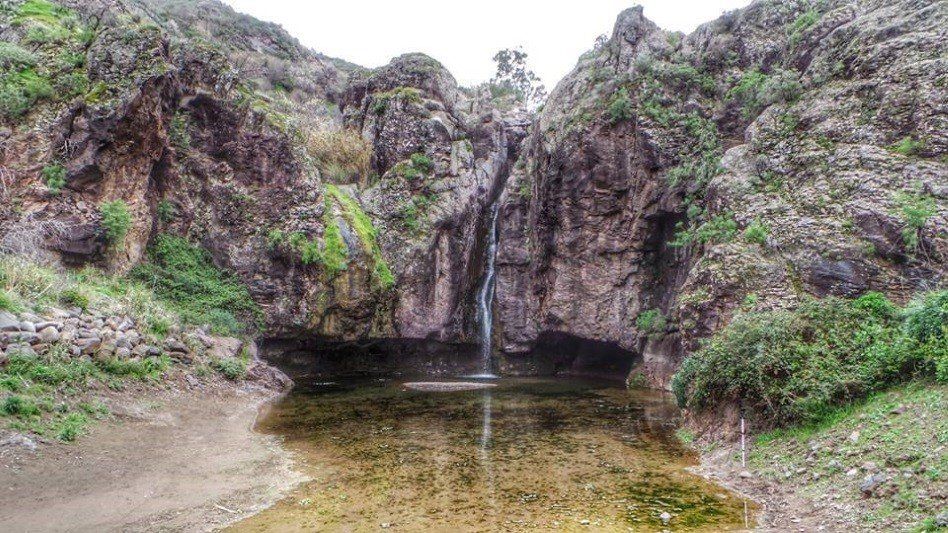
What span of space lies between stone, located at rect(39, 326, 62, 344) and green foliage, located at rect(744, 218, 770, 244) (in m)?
18.4

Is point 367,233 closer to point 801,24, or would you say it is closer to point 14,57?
point 14,57

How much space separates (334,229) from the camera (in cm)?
2511

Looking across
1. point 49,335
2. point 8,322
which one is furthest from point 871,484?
point 8,322

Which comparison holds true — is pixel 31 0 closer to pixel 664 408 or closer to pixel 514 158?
pixel 514 158

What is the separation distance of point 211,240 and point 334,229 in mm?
5337

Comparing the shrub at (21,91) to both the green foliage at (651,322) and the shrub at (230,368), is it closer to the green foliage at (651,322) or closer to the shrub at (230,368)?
the shrub at (230,368)

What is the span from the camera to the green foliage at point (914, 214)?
509 inches

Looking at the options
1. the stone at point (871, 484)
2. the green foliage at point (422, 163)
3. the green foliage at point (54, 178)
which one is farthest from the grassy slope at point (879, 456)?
the green foliage at point (422, 163)

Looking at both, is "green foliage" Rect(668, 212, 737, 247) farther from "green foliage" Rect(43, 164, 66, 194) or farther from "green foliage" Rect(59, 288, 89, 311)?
"green foliage" Rect(43, 164, 66, 194)

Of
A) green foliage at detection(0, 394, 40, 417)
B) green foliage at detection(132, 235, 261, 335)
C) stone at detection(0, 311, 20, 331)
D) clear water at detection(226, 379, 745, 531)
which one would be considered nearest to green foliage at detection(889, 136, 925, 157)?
clear water at detection(226, 379, 745, 531)

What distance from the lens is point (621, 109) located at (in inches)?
987

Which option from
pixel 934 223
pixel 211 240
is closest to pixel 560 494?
pixel 934 223

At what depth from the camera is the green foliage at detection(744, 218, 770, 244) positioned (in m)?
16.0

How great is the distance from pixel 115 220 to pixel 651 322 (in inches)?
846
